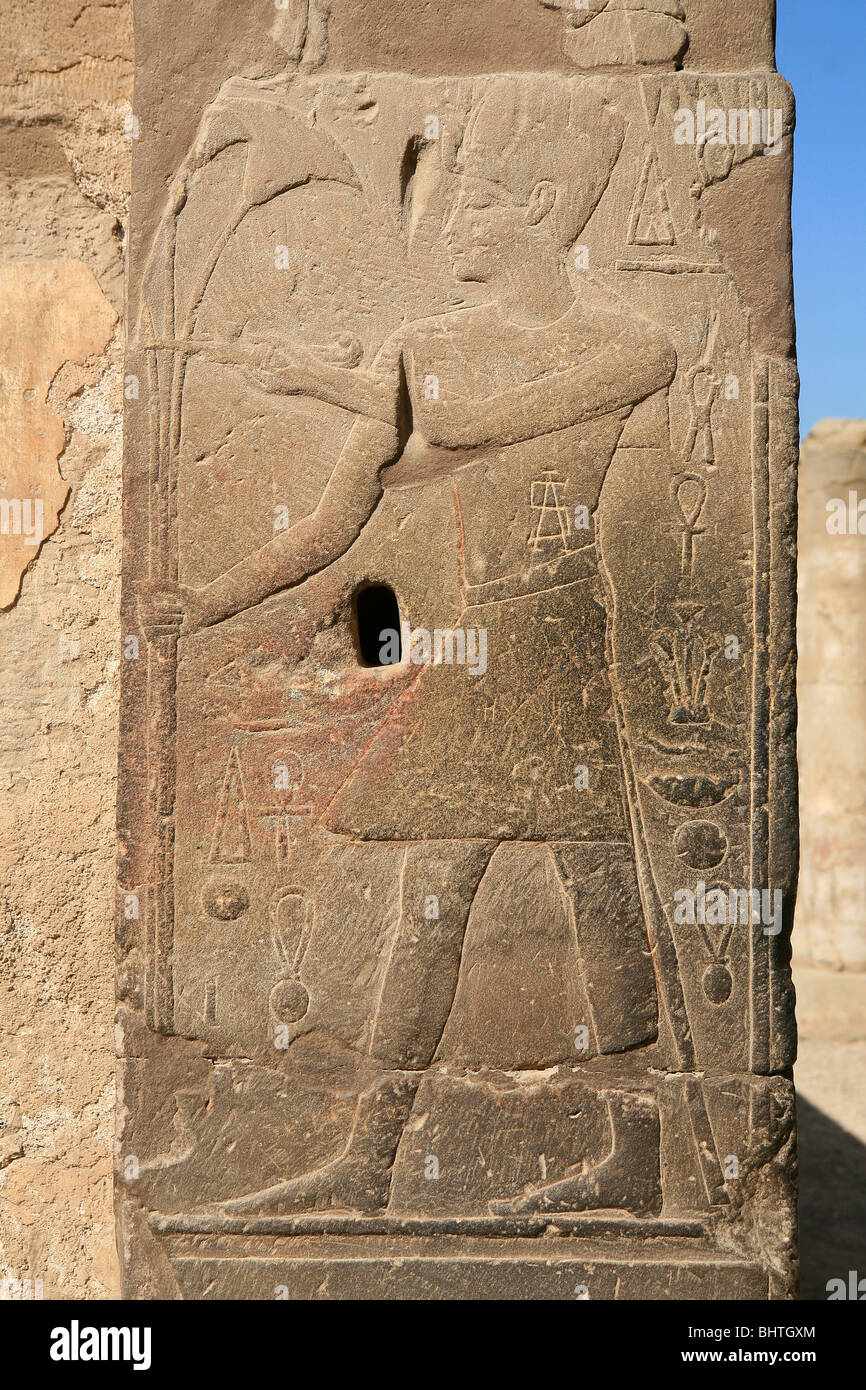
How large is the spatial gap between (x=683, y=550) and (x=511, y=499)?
0.39m

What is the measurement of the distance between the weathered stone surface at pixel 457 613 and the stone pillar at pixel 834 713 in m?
5.01

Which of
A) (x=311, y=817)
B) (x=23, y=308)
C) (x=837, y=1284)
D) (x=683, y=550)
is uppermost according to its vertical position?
(x=23, y=308)

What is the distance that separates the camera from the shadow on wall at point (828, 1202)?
4211 millimetres

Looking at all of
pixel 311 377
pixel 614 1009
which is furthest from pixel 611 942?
pixel 311 377

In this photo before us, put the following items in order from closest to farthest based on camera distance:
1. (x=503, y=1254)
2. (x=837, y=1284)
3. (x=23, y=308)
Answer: (x=503, y=1254), (x=23, y=308), (x=837, y=1284)

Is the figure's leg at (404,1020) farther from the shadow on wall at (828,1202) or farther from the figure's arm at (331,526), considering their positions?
the shadow on wall at (828,1202)

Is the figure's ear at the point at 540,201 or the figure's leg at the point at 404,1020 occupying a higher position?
the figure's ear at the point at 540,201

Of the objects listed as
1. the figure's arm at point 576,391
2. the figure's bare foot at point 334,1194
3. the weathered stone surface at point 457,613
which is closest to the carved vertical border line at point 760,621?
the weathered stone surface at point 457,613

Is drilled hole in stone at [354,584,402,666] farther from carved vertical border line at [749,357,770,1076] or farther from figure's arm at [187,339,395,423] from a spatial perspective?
carved vertical border line at [749,357,770,1076]

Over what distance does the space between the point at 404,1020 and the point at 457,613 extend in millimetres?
877
